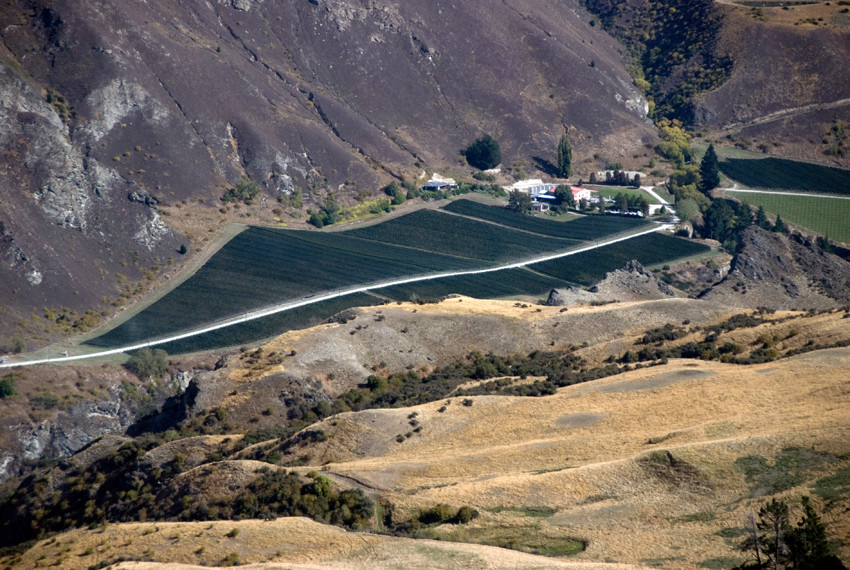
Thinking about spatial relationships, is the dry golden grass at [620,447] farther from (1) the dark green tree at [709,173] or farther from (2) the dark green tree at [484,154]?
(1) the dark green tree at [709,173]

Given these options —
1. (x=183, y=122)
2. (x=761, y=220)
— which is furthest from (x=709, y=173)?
(x=183, y=122)

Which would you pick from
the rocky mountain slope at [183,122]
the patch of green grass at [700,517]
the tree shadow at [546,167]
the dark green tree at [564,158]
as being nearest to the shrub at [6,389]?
the rocky mountain slope at [183,122]

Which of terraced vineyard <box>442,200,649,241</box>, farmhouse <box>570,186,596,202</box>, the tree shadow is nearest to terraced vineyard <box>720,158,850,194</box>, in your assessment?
farmhouse <box>570,186,596,202</box>

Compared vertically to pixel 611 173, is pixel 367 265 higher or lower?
lower

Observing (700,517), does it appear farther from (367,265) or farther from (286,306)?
(367,265)

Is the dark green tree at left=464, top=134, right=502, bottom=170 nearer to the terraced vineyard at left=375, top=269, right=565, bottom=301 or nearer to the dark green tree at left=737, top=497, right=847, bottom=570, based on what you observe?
the terraced vineyard at left=375, top=269, right=565, bottom=301

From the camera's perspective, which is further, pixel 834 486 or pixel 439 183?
pixel 439 183
